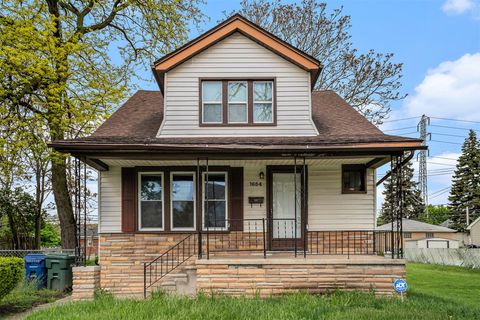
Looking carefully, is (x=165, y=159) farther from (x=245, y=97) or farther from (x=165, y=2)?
(x=165, y=2)

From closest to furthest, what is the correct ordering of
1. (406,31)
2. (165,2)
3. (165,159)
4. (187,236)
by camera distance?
(165,159) < (187,236) < (406,31) < (165,2)

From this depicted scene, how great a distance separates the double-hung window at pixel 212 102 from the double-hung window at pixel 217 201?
4.81ft

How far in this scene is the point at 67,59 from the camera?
1550cm

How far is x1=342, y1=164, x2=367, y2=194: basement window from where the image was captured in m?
11.5

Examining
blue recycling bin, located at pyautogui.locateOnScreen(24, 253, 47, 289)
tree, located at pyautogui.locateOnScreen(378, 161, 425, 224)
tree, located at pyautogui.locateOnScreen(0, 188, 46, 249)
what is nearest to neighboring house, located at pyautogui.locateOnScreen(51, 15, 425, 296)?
blue recycling bin, located at pyautogui.locateOnScreen(24, 253, 47, 289)

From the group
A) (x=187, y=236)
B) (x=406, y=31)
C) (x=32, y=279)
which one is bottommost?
(x=32, y=279)

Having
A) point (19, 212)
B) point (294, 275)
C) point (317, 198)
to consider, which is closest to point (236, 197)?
point (317, 198)

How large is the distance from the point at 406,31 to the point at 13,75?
12926mm

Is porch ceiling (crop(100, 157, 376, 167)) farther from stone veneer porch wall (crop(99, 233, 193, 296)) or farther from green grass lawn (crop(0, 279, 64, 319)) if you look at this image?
green grass lawn (crop(0, 279, 64, 319))

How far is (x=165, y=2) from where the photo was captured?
1820cm

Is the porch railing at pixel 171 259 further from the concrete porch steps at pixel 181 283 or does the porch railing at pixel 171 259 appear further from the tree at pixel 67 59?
the tree at pixel 67 59

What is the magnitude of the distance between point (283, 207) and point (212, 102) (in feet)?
11.0

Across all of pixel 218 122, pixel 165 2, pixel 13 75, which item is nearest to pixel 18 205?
pixel 13 75

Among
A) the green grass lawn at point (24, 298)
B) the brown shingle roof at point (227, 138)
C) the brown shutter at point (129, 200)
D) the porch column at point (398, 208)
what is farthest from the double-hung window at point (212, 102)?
the green grass lawn at point (24, 298)
